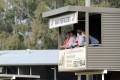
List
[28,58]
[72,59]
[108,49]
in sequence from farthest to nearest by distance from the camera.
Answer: [28,58]
[72,59]
[108,49]

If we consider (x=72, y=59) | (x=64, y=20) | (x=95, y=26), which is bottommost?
(x=72, y=59)

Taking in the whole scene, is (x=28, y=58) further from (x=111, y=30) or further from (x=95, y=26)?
(x=111, y=30)

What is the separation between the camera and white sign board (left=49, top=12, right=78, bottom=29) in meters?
18.2

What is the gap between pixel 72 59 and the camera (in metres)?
19.0

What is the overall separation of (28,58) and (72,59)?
39.5 feet

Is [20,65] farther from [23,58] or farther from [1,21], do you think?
[1,21]

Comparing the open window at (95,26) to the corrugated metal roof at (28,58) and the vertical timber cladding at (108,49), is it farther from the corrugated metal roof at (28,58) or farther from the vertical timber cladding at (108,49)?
the corrugated metal roof at (28,58)

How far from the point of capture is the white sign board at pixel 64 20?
18.2m

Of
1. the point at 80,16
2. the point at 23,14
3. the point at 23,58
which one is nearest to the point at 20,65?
the point at 23,58

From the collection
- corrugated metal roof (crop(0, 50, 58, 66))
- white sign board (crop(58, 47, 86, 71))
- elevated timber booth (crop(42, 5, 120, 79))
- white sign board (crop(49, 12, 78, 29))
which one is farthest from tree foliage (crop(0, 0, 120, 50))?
elevated timber booth (crop(42, 5, 120, 79))

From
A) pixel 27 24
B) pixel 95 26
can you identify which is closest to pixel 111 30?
pixel 95 26

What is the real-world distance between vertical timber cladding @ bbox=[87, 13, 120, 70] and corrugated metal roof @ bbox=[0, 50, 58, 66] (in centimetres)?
1066

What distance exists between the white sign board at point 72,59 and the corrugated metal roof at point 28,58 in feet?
29.2

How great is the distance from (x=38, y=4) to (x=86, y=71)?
994 inches
